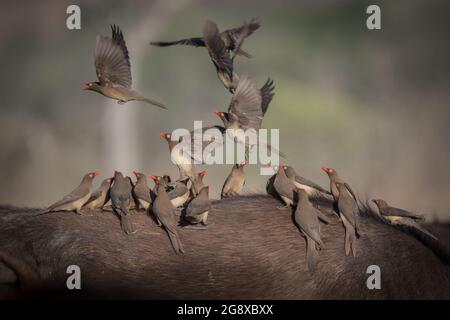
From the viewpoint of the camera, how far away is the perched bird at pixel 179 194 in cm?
689

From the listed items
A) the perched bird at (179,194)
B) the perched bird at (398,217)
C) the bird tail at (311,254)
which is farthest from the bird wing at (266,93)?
the bird tail at (311,254)

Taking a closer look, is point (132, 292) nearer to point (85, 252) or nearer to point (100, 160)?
point (85, 252)

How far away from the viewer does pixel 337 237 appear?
6773 millimetres

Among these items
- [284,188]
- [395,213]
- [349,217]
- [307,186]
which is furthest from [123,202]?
[395,213]

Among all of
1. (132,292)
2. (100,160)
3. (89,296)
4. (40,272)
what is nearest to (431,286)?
(132,292)

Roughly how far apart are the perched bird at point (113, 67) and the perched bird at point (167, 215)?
2.35 m

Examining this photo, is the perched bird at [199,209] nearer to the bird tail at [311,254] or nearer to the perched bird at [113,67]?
the bird tail at [311,254]

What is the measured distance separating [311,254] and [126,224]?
6.03ft

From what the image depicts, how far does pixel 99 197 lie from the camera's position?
713 centimetres

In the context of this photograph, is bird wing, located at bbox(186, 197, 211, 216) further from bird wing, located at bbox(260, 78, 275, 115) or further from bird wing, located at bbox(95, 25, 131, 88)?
bird wing, located at bbox(95, 25, 131, 88)

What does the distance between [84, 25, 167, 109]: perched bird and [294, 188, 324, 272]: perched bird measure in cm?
309

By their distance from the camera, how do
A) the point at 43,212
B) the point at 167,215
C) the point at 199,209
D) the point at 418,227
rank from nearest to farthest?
1. the point at 167,215
2. the point at 199,209
3. the point at 43,212
4. the point at 418,227

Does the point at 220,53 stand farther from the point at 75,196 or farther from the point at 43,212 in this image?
the point at 43,212

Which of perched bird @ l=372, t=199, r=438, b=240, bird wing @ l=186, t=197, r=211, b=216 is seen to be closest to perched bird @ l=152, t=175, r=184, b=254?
bird wing @ l=186, t=197, r=211, b=216
